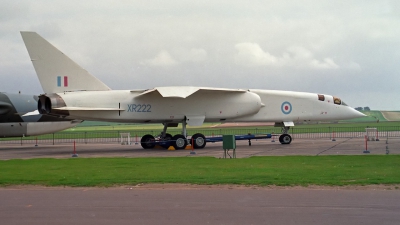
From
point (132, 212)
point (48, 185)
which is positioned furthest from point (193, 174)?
point (132, 212)

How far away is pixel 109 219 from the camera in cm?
784

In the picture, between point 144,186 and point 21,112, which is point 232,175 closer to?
point 144,186

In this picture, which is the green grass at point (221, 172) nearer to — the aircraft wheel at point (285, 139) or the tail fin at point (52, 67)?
the tail fin at point (52, 67)

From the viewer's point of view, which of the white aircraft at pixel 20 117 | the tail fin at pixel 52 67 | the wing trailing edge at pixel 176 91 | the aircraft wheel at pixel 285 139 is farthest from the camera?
the white aircraft at pixel 20 117

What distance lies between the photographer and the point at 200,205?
8.98m

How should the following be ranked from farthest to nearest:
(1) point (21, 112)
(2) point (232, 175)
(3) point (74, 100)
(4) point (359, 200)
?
(1) point (21, 112) → (3) point (74, 100) → (2) point (232, 175) → (4) point (359, 200)

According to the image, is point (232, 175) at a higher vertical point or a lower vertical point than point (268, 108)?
lower

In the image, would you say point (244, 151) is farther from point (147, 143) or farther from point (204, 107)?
point (147, 143)

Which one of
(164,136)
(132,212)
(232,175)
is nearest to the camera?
(132,212)

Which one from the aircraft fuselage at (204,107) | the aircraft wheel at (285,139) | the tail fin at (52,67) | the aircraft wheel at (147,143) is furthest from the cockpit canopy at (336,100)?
the tail fin at (52,67)

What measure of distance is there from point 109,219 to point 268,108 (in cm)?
2115

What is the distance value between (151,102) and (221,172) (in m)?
12.7

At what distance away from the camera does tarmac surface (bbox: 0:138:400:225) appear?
7.77 meters

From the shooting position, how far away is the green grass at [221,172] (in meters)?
12.0
